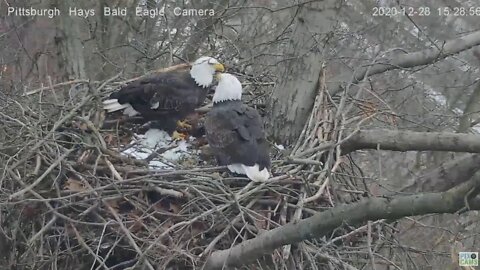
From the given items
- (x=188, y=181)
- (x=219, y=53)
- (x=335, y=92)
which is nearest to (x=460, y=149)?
(x=188, y=181)

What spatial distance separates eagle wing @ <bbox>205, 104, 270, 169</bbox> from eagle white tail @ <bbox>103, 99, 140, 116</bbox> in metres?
0.60

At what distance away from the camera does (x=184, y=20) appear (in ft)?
26.8

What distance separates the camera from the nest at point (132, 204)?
3.92 metres

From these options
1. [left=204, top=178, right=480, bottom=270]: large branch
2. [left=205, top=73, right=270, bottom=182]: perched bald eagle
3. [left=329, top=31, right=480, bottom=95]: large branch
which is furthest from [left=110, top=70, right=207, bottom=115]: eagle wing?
[left=204, top=178, right=480, bottom=270]: large branch

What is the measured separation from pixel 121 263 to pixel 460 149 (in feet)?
5.90

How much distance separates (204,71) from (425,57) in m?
1.39

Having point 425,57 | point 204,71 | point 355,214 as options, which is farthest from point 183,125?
point 355,214

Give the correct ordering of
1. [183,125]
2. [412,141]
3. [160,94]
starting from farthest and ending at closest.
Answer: [183,125] < [160,94] < [412,141]

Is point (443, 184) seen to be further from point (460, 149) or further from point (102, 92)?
point (102, 92)

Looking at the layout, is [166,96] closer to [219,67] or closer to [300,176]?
[219,67]

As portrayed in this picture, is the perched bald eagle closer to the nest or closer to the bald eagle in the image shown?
the nest

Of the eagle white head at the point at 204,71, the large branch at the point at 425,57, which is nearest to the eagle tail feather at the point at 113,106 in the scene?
the eagle white head at the point at 204,71

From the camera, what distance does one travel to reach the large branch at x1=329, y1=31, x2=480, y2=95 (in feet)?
16.1

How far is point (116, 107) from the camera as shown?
5.07 metres
